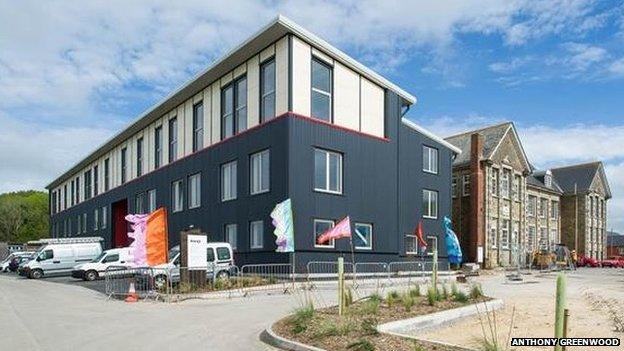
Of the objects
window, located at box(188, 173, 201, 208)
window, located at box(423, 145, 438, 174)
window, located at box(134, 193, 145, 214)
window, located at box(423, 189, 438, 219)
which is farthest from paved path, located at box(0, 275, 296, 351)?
window, located at box(134, 193, 145, 214)

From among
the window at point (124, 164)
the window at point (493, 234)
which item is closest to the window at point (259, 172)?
the window at point (493, 234)

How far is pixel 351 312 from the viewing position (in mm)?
13617

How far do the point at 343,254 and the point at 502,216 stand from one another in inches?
905

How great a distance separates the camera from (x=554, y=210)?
62.0 meters

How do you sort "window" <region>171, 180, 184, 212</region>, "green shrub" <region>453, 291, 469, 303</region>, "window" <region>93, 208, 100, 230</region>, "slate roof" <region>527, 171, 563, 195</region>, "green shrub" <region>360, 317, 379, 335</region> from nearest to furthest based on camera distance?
"green shrub" <region>360, 317, 379, 335</region>
"green shrub" <region>453, 291, 469, 303</region>
"window" <region>171, 180, 184, 212</region>
"window" <region>93, 208, 100, 230</region>
"slate roof" <region>527, 171, 563, 195</region>

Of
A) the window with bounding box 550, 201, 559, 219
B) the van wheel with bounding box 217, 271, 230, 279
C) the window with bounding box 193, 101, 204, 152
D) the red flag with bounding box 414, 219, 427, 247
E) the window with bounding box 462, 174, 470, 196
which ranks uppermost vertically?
the window with bounding box 193, 101, 204, 152

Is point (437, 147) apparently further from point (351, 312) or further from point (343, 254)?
point (351, 312)

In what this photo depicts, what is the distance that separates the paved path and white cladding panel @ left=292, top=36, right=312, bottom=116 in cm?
1057

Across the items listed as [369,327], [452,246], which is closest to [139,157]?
[452,246]

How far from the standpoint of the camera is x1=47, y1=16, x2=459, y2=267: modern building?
29261 mm

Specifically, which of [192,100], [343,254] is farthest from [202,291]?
[192,100]

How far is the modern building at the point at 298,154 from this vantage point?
29.3 m

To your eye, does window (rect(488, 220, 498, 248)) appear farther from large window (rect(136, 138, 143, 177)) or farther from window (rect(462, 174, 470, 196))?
large window (rect(136, 138, 143, 177))

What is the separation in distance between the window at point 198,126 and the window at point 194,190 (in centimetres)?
168
